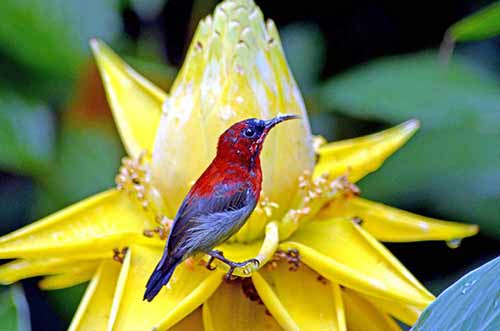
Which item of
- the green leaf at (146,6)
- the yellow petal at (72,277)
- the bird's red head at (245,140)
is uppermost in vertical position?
the green leaf at (146,6)

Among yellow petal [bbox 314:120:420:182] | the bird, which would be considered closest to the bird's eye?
the bird

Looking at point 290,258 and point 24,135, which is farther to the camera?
point 24,135

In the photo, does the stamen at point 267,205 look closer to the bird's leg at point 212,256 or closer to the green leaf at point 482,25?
the bird's leg at point 212,256

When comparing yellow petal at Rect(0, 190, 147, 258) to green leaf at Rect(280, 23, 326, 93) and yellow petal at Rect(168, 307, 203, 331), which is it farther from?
green leaf at Rect(280, 23, 326, 93)

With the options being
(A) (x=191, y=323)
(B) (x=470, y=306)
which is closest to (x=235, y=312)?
(A) (x=191, y=323)

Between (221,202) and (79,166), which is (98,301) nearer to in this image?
(221,202)

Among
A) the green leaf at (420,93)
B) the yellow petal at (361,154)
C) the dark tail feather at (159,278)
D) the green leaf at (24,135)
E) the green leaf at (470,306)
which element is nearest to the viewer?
the green leaf at (470,306)

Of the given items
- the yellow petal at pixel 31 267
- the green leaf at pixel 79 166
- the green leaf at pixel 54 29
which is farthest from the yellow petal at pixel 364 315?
the green leaf at pixel 54 29
